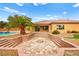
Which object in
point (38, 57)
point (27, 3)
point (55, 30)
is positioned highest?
point (27, 3)

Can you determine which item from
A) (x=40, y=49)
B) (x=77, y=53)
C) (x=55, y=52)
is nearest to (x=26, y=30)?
(x=40, y=49)

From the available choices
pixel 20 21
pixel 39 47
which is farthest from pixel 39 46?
pixel 20 21

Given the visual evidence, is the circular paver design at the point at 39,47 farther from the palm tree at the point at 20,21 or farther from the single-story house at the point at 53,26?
the palm tree at the point at 20,21

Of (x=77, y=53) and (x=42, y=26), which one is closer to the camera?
(x=77, y=53)

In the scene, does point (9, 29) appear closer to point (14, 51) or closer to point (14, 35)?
point (14, 35)

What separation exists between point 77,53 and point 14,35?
191cm

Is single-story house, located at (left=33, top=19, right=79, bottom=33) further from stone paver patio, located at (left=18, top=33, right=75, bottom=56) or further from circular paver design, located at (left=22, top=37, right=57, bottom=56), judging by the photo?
circular paver design, located at (left=22, top=37, right=57, bottom=56)

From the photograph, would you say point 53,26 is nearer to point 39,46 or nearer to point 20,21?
point 39,46

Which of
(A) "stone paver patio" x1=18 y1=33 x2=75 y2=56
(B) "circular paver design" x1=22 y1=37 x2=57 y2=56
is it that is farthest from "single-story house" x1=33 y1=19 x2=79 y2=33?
(B) "circular paver design" x1=22 y1=37 x2=57 y2=56

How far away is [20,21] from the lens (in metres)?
5.15

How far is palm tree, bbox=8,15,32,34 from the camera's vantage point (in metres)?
5.07

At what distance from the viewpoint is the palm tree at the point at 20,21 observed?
16.6ft

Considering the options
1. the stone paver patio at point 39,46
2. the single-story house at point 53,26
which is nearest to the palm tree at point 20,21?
the single-story house at point 53,26

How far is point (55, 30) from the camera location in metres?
5.24
